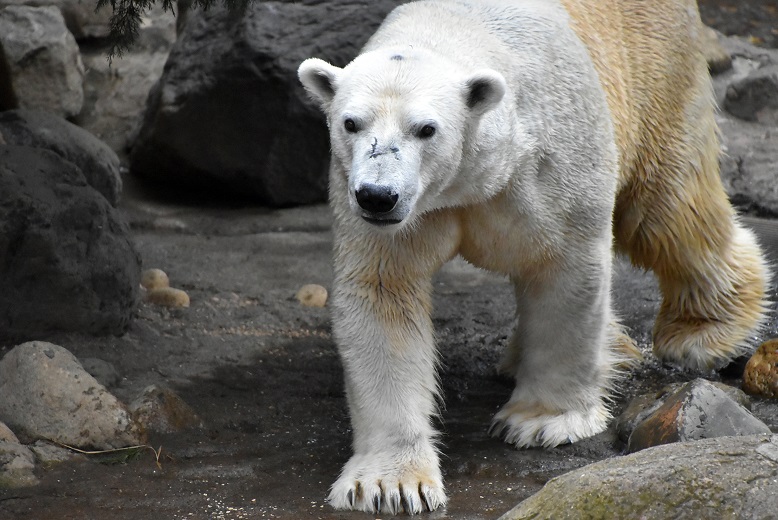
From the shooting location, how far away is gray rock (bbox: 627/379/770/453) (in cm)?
346

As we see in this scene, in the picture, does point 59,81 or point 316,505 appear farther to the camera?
point 59,81

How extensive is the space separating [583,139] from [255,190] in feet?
11.5

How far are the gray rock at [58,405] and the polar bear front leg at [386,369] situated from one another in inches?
33.6

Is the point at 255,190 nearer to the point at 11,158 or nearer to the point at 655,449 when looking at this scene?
the point at 11,158

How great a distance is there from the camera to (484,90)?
3139 mm

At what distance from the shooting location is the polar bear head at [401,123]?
9.78 feet

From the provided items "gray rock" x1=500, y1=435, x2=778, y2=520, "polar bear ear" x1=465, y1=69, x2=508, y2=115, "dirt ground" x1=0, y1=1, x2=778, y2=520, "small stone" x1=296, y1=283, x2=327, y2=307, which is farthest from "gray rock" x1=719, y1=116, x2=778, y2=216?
"gray rock" x1=500, y1=435, x2=778, y2=520

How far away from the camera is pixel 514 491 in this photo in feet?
Answer: 11.3

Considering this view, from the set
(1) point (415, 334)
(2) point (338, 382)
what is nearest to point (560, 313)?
(1) point (415, 334)

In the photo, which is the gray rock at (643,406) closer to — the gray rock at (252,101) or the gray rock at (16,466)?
the gray rock at (16,466)

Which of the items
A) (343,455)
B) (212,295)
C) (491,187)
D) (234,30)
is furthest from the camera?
(234,30)

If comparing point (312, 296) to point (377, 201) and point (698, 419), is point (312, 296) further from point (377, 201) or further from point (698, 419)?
point (377, 201)

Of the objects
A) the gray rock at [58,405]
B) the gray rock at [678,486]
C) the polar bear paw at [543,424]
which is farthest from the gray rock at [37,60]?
the gray rock at [678,486]

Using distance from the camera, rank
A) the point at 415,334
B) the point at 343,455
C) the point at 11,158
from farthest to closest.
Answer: the point at 11,158
the point at 343,455
the point at 415,334
